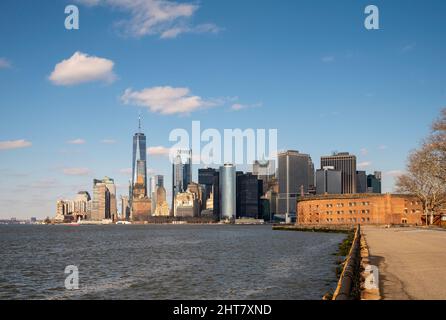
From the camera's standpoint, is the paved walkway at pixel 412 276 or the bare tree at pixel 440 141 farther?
the bare tree at pixel 440 141

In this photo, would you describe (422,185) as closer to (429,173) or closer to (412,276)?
(429,173)

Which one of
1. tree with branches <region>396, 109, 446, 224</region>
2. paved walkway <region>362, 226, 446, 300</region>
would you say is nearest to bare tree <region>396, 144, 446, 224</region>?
tree with branches <region>396, 109, 446, 224</region>

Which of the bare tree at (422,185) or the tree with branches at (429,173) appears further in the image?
the bare tree at (422,185)

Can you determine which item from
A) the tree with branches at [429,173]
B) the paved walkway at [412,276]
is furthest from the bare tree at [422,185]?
the paved walkway at [412,276]

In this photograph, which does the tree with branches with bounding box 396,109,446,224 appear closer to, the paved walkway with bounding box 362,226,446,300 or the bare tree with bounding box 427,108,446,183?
the bare tree with bounding box 427,108,446,183

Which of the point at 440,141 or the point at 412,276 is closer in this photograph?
→ the point at 412,276

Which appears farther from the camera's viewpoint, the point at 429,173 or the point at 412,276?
the point at 429,173

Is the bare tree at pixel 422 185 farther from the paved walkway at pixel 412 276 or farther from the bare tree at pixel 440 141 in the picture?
the paved walkway at pixel 412 276

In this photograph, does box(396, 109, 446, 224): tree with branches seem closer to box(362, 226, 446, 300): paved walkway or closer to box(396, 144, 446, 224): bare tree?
box(396, 144, 446, 224): bare tree

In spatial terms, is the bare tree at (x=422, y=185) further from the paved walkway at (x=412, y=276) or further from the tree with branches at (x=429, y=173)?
the paved walkway at (x=412, y=276)

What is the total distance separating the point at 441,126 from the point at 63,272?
58114 mm

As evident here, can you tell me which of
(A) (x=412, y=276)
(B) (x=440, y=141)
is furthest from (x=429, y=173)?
(A) (x=412, y=276)

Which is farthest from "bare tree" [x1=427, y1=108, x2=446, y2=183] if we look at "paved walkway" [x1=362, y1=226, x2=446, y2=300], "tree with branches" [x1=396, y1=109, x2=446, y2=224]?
"paved walkway" [x1=362, y1=226, x2=446, y2=300]

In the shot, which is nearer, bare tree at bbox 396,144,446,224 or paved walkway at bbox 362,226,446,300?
paved walkway at bbox 362,226,446,300
